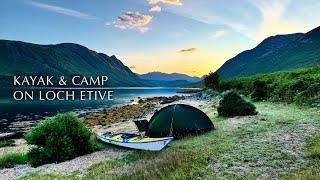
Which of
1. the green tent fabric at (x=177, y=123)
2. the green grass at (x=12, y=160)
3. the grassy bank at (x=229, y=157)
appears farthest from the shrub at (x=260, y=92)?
the green grass at (x=12, y=160)

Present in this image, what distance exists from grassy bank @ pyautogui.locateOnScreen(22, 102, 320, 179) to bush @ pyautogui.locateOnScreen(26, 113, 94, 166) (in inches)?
172

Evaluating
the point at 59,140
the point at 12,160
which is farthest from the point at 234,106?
the point at 12,160

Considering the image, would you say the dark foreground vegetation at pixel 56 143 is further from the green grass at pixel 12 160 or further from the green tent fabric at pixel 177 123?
the green tent fabric at pixel 177 123

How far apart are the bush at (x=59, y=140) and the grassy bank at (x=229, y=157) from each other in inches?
172

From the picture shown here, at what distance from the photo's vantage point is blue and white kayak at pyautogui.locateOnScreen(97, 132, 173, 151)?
2317cm

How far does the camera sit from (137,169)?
61.3 feet

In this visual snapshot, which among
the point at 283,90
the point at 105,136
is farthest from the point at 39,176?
the point at 283,90

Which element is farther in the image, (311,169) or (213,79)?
(213,79)

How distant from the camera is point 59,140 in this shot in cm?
2573

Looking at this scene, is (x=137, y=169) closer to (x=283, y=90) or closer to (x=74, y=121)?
(x=74, y=121)

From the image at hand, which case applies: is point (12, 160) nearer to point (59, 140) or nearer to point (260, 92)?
point (59, 140)

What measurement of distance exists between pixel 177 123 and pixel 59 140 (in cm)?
901

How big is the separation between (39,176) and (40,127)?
21.2 ft

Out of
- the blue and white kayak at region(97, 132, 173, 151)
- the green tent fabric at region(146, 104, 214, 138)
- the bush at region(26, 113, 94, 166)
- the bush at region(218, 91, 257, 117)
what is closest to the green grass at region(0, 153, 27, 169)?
the bush at region(26, 113, 94, 166)
